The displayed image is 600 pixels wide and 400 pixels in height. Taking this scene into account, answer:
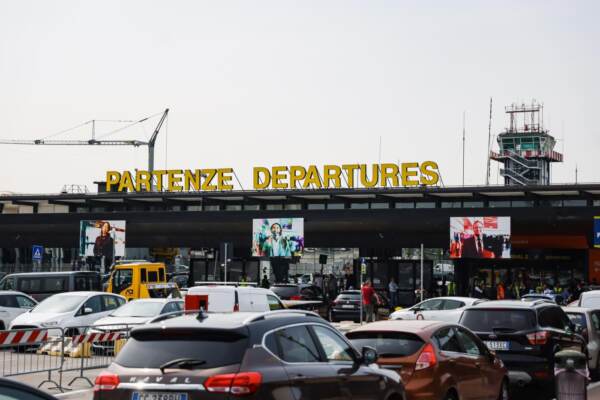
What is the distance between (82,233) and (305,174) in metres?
13.5

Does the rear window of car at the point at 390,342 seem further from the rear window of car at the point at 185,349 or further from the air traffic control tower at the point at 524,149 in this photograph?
the air traffic control tower at the point at 524,149

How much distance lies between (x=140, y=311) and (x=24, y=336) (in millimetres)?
8029

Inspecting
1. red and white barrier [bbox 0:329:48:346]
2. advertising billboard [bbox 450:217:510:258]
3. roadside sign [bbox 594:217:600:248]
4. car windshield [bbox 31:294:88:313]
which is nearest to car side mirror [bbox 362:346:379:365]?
red and white barrier [bbox 0:329:48:346]

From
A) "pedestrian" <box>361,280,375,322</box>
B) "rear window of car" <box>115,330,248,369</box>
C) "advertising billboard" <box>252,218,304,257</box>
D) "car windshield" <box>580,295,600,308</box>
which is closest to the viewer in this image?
"rear window of car" <box>115,330,248,369</box>

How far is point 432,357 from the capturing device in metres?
11.6

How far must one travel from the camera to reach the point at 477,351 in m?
13.0

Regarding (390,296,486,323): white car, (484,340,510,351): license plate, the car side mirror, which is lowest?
(390,296,486,323): white car

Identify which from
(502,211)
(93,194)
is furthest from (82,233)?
(502,211)

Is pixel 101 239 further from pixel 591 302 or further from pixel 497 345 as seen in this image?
pixel 497 345

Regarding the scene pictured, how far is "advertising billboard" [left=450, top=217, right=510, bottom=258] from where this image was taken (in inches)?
1732

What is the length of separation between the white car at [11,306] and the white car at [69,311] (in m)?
2.12

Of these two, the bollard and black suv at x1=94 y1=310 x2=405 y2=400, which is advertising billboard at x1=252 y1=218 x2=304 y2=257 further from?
black suv at x1=94 y1=310 x2=405 y2=400

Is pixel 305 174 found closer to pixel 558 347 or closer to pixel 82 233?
pixel 82 233

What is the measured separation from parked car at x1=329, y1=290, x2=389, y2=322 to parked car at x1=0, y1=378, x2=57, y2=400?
33.7 meters
